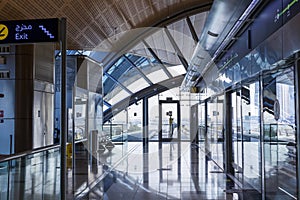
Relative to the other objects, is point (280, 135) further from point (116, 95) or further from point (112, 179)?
point (116, 95)

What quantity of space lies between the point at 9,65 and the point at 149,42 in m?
12.8

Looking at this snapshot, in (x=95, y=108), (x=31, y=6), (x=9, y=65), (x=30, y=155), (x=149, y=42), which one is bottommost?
(x=30, y=155)

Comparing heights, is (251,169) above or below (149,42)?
below

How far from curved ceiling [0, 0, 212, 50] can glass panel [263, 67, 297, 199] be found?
553 cm

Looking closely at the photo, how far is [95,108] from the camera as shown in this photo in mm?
12367

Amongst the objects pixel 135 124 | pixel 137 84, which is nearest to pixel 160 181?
pixel 135 124

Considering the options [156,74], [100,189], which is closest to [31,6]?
[100,189]

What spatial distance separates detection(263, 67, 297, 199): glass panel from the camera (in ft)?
16.4

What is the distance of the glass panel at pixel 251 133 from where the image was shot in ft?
22.0

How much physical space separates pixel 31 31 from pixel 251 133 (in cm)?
476

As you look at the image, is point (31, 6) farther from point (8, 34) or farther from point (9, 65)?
point (8, 34)

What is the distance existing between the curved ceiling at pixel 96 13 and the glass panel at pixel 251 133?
5.24 meters

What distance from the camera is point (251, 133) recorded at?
7203 mm

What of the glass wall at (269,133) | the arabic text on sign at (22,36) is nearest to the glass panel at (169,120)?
the glass wall at (269,133)
